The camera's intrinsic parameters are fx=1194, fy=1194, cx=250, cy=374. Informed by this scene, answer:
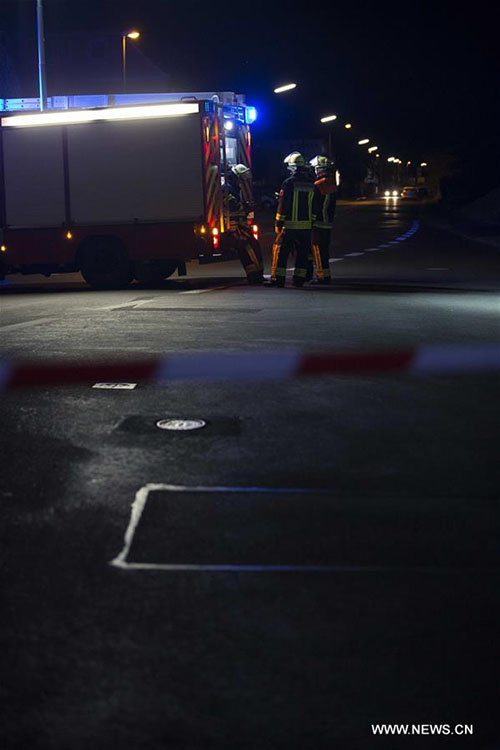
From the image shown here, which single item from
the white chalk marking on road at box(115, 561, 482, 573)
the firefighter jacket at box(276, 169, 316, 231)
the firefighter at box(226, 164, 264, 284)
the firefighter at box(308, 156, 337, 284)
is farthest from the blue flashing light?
the white chalk marking on road at box(115, 561, 482, 573)

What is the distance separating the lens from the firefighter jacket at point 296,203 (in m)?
18.1

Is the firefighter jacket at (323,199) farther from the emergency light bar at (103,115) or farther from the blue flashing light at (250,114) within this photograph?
the blue flashing light at (250,114)

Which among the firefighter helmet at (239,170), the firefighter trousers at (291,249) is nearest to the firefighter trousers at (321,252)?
the firefighter trousers at (291,249)

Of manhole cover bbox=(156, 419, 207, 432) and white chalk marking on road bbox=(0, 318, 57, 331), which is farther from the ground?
manhole cover bbox=(156, 419, 207, 432)

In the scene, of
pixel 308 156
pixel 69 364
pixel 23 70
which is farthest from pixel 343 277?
pixel 308 156

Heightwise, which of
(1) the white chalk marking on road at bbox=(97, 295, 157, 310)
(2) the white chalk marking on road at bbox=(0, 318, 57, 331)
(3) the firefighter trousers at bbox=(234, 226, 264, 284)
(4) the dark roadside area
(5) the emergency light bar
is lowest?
(4) the dark roadside area

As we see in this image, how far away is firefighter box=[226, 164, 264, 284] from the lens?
Result: 1933cm

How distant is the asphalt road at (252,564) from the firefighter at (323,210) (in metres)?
9.00

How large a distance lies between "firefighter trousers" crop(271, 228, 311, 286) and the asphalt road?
870 cm

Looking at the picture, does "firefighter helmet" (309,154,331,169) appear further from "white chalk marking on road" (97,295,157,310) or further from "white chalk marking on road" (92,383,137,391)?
"white chalk marking on road" (92,383,137,391)

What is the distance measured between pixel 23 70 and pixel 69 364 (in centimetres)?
5080

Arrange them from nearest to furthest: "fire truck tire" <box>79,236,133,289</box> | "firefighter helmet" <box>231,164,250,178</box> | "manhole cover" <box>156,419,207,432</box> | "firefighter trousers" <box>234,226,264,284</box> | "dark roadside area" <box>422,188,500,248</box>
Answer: "manhole cover" <box>156,419,207,432</box> → "firefighter trousers" <box>234,226,264,284</box> → "fire truck tire" <box>79,236,133,289</box> → "firefighter helmet" <box>231,164,250,178</box> → "dark roadside area" <box>422,188,500,248</box>

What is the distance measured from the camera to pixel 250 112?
69.1ft

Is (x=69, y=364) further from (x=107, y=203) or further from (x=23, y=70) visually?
(x=23, y=70)
